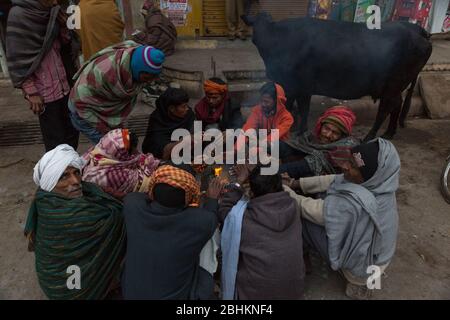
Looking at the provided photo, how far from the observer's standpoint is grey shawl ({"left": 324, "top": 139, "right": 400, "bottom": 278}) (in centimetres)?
227

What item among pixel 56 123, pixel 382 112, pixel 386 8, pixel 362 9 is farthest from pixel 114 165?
pixel 386 8

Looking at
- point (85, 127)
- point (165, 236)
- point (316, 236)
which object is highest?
point (85, 127)

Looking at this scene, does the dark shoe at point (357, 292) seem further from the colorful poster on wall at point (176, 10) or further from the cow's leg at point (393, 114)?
the colorful poster on wall at point (176, 10)

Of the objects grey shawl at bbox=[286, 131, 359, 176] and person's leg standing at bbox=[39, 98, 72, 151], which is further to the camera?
person's leg standing at bbox=[39, 98, 72, 151]

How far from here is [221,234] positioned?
91.4 inches

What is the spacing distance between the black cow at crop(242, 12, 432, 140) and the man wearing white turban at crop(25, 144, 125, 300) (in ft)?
10.3

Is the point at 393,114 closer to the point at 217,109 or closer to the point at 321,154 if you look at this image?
the point at 321,154

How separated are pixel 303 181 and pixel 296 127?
2.29 m

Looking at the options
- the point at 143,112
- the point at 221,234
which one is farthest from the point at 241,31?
the point at 221,234

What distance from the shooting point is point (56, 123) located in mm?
3543

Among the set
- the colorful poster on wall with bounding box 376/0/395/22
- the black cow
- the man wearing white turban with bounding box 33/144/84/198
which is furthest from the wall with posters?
the man wearing white turban with bounding box 33/144/84/198

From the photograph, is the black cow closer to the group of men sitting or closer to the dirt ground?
the dirt ground

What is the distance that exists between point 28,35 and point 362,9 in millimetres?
7211
